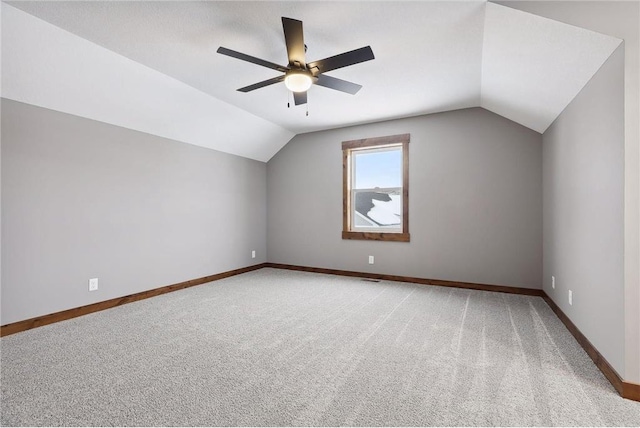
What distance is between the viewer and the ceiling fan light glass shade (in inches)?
95.2

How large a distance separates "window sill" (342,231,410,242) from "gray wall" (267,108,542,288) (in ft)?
0.27

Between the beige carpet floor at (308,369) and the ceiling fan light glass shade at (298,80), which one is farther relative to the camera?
the ceiling fan light glass shade at (298,80)

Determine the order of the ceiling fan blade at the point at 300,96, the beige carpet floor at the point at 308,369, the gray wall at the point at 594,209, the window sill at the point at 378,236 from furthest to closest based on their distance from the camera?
1. the window sill at the point at 378,236
2. the ceiling fan blade at the point at 300,96
3. the gray wall at the point at 594,209
4. the beige carpet floor at the point at 308,369

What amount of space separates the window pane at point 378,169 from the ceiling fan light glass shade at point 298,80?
8.68 ft

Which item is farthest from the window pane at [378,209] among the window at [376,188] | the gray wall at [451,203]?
the gray wall at [451,203]

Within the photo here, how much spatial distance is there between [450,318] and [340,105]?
9.44 feet

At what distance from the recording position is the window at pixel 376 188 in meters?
4.66

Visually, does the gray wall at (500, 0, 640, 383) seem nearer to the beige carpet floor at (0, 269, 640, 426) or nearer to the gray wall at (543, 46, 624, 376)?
the gray wall at (543, 46, 624, 376)

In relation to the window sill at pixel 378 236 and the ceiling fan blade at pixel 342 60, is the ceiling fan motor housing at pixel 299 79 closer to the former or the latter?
the ceiling fan blade at pixel 342 60

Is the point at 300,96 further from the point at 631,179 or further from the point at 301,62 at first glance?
the point at 631,179

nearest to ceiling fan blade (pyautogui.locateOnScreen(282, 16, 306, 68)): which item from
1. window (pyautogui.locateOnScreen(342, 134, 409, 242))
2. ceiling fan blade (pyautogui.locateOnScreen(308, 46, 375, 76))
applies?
ceiling fan blade (pyautogui.locateOnScreen(308, 46, 375, 76))

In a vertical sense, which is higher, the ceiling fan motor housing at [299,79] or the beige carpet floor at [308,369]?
the ceiling fan motor housing at [299,79]

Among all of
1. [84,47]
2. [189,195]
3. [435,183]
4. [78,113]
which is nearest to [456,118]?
[435,183]

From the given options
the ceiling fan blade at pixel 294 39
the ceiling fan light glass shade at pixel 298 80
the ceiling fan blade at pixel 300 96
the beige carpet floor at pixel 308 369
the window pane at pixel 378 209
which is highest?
the ceiling fan blade at pixel 294 39
